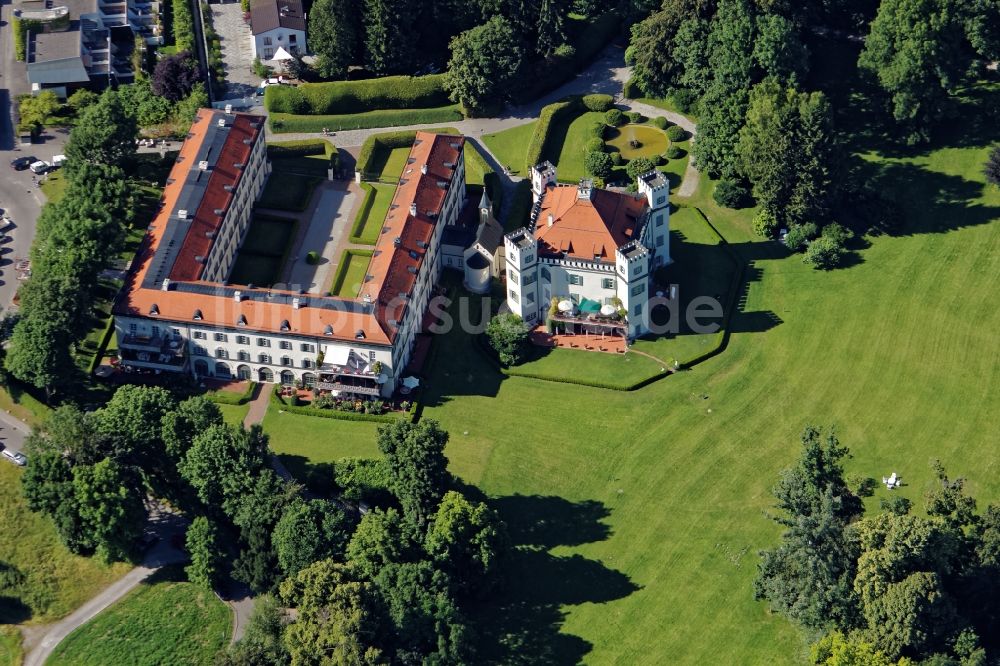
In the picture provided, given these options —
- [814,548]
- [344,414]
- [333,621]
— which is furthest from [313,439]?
[814,548]

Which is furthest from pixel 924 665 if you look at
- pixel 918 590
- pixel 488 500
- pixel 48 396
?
pixel 48 396

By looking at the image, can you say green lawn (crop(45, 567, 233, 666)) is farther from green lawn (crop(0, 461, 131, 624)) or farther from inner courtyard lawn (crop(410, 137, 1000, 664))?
inner courtyard lawn (crop(410, 137, 1000, 664))

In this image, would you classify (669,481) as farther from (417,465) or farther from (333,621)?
(333,621)

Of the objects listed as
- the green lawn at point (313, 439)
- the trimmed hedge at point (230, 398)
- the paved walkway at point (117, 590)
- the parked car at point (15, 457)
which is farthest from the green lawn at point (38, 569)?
the trimmed hedge at point (230, 398)

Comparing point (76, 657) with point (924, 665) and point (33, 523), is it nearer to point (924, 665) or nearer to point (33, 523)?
point (33, 523)

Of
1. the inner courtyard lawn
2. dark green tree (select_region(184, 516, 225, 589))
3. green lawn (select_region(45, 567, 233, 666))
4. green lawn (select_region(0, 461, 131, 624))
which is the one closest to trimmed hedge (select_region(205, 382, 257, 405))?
the inner courtyard lawn
